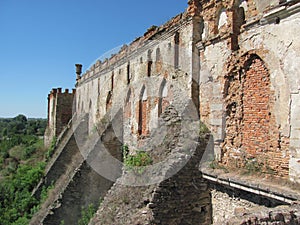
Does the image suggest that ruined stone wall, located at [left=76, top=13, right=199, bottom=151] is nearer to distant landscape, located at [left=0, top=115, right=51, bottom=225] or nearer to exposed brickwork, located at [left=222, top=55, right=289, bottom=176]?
Answer: exposed brickwork, located at [left=222, top=55, right=289, bottom=176]

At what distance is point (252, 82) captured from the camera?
6.83 metres

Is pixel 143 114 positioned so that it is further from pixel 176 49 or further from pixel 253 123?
pixel 253 123

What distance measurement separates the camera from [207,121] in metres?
8.20

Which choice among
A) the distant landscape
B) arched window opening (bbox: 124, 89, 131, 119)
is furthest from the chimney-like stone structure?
arched window opening (bbox: 124, 89, 131, 119)

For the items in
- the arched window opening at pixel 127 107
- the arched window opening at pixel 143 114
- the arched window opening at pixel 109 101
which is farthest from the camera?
the arched window opening at pixel 109 101

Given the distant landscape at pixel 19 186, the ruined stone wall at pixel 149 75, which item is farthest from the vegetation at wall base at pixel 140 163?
the distant landscape at pixel 19 186

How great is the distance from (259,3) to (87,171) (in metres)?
8.25

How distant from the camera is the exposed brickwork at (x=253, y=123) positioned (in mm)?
6172

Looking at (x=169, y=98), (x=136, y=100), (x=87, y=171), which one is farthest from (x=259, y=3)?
(x=87, y=171)

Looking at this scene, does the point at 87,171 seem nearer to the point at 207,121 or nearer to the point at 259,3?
the point at 207,121

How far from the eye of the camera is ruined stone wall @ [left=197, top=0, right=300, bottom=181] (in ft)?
19.2

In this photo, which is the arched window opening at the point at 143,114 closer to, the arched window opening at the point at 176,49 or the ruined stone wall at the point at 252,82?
the arched window opening at the point at 176,49

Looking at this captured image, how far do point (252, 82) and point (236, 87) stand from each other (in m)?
0.54

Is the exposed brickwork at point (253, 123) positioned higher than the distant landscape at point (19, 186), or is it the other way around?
the exposed brickwork at point (253, 123)
